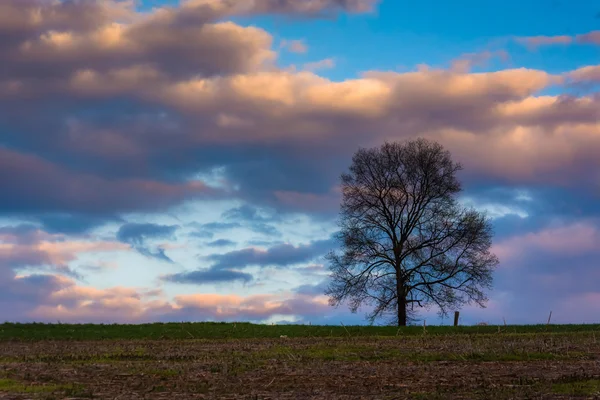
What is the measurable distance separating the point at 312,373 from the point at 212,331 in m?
27.7

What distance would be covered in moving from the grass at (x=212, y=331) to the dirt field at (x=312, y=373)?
1338cm

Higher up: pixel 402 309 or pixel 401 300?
pixel 401 300

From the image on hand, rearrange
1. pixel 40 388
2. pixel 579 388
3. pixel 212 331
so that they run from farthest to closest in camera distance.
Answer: pixel 212 331
pixel 40 388
pixel 579 388

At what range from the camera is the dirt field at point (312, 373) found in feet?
54.6

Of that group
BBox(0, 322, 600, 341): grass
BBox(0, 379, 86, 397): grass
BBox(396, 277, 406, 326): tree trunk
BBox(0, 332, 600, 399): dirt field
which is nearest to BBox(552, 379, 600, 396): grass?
BBox(0, 332, 600, 399): dirt field

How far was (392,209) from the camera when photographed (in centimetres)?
5916

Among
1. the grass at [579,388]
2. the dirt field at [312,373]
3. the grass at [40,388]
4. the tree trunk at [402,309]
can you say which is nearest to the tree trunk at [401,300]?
the tree trunk at [402,309]

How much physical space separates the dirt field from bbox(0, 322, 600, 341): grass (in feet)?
43.9

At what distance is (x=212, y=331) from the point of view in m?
47.6

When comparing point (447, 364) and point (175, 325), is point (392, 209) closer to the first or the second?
point (175, 325)

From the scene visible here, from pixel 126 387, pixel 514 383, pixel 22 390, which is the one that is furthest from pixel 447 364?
pixel 22 390

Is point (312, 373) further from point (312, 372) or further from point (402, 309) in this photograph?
point (402, 309)

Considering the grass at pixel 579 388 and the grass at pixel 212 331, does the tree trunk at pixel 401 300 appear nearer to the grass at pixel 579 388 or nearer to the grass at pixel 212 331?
the grass at pixel 212 331

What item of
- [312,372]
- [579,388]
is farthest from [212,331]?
[579,388]
